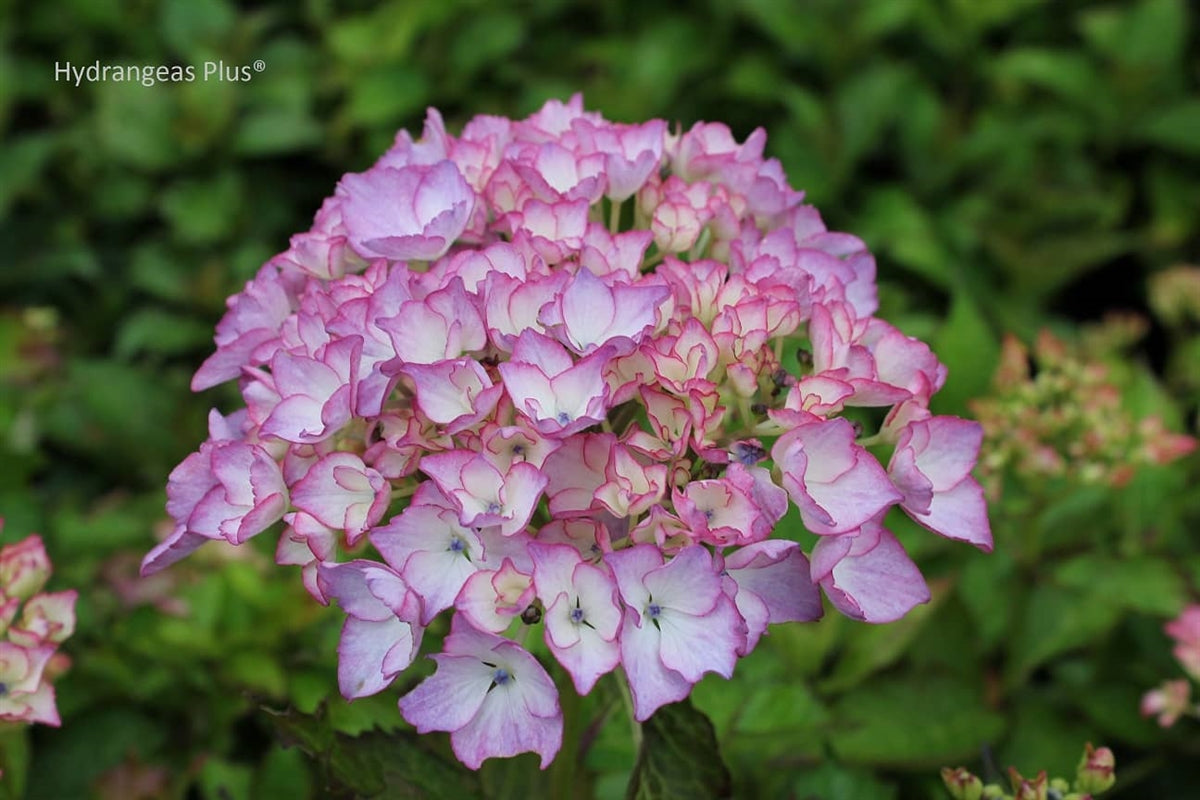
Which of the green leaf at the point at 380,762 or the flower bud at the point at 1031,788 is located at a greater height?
the flower bud at the point at 1031,788

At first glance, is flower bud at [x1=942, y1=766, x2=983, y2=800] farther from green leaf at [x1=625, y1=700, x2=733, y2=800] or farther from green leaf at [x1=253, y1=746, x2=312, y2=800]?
green leaf at [x1=253, y1=746, x2=312, y2=800]

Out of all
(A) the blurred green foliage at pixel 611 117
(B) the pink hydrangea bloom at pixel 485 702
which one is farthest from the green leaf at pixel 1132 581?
(B) the pink hydrangea bloom at pixel 485 702

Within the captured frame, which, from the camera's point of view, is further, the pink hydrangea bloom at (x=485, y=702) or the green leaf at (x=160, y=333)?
the green leaf at (x=160, y=333)

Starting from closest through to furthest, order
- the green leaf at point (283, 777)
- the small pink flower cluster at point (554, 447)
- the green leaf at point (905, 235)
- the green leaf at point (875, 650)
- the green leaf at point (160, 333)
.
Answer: the small pink flower cluster at point (554, 447), the green leaf at point (283, 777), the green leaf at point (875, 650), the green leaf at point (905, 235), the green leaf at point (160, 333)

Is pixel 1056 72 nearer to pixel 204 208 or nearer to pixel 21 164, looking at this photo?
pixel 204 208

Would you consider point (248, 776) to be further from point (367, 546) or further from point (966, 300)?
point (966, 300)

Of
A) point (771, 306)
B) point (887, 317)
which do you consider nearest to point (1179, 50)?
point (887, 317)

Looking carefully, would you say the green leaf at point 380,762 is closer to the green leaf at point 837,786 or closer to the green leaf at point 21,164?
the green leaf at point 837,786

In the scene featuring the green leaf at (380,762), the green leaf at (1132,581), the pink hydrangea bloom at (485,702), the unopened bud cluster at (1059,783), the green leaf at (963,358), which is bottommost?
the green leaf at (1132,581)
